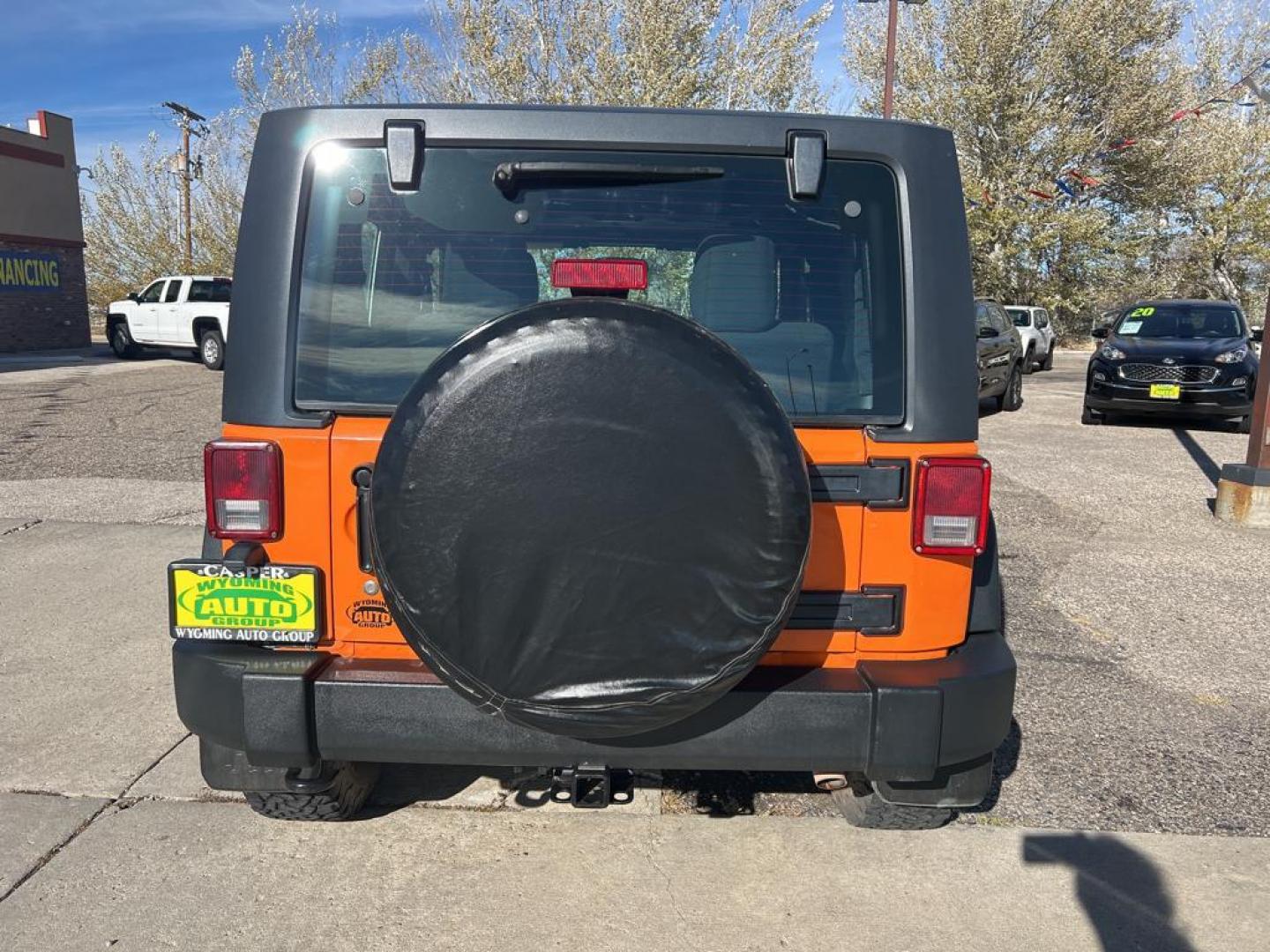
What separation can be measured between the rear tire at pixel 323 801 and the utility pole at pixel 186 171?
3491cm

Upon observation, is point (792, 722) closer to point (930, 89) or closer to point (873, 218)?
point (873, 218)

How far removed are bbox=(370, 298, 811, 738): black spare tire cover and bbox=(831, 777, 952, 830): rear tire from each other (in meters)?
Answer: 1.14

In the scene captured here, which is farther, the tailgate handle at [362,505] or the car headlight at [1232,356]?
the car headlight at [1232,356]

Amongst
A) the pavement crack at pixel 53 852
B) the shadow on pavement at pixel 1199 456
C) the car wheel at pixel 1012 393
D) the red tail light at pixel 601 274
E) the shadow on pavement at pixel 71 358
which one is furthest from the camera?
the shadow on pavement at pixel 71 358

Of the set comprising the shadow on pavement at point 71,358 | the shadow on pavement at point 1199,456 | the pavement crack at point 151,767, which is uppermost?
the shadow on pavement at point 1199,456

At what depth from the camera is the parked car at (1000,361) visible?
45.9 ft

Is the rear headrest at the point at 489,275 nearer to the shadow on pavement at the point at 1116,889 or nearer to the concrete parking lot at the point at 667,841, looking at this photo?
the concrete parking lot at the point at 667,841

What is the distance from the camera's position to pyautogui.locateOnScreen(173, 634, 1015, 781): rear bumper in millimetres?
2469

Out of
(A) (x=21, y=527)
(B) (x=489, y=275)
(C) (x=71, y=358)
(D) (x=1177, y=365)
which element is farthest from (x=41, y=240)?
(B) (x=489, y=275)

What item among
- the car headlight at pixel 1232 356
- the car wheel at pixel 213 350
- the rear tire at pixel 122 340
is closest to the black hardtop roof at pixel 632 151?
the car headlight at pixel 1232 356

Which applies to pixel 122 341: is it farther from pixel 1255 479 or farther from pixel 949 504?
pixel 949 504

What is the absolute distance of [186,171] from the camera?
3450 cm

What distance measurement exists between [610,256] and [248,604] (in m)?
1.25

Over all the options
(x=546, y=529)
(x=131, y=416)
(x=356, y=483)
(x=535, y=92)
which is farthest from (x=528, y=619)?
(x=535, y=92)
